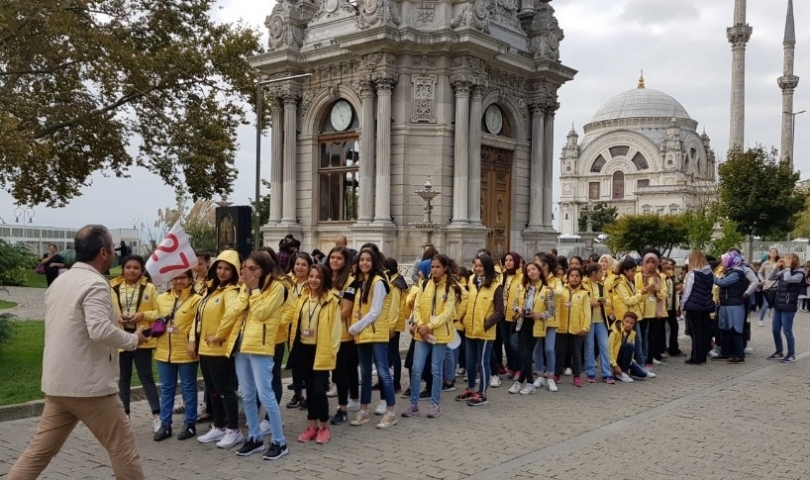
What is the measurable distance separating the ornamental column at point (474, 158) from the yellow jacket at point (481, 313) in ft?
47.3

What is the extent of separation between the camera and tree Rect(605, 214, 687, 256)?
60541 mm

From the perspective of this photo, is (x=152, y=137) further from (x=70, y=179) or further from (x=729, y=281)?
(x=729, y=281)

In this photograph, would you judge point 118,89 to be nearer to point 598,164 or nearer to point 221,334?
point 221,334

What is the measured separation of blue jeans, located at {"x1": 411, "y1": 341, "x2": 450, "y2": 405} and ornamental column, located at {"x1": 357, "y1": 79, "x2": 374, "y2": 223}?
1514cm

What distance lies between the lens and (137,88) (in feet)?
64.1

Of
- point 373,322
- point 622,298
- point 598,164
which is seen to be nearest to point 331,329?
point 373,322

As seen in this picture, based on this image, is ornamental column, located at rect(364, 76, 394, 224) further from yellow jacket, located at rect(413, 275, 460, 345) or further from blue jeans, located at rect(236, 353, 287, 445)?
blue jeans, located at rect(236, 353, 287, 445)

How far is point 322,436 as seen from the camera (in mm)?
7336

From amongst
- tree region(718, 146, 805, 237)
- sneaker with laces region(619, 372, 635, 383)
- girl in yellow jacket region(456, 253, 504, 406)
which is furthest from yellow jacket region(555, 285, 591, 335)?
tree region(718, 146, 805, 237)

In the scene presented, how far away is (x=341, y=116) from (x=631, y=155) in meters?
99.4

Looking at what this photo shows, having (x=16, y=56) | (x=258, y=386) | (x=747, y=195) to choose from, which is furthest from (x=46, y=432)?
(x=747, y=195)

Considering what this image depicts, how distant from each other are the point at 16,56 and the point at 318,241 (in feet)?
37.3

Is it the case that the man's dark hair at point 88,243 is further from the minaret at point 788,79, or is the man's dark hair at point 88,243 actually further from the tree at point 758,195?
the minaret at point 788,79

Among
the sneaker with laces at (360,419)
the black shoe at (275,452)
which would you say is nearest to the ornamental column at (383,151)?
the sneaker with laces at (360,419)
